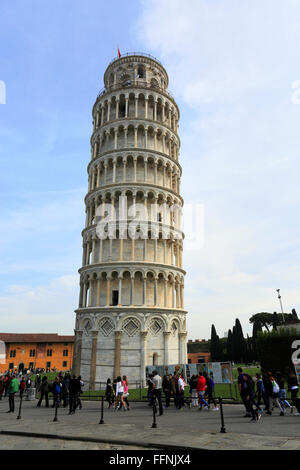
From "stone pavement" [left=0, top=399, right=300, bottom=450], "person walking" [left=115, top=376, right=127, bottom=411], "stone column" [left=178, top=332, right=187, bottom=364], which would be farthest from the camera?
"stone column" [left=178, top=332, right=187, bottom=364]

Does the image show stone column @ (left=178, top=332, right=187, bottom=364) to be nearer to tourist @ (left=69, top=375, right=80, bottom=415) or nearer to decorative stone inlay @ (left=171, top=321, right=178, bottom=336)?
decorative stone inlay @ (left=171, top=321, right=178, bottom=336)

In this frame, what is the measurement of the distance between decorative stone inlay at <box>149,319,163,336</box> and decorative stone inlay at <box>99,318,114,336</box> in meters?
4.21

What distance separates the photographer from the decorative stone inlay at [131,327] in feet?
103

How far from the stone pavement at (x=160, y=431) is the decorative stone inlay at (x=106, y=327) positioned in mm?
17645

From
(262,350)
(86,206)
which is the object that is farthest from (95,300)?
(262,350)

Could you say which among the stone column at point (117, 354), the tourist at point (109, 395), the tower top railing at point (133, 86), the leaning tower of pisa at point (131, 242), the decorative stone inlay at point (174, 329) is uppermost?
the tower top railing at point (133, 86)

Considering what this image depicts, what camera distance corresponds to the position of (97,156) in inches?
1538

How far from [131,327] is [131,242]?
9.39m

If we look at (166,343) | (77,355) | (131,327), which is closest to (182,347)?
(166,343)

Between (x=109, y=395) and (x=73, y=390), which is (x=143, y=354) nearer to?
(x=109, y=395)

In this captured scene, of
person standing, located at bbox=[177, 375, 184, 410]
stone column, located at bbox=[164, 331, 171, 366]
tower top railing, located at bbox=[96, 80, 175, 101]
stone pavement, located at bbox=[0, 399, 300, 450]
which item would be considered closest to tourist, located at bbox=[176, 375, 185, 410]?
person standing, located at bbox=[177, 375, 184, 410]

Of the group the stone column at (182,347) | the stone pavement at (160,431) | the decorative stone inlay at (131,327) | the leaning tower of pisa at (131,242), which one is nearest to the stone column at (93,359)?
the leaning tower of pisa at (131,242)

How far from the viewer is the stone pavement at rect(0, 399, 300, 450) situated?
8516 mm

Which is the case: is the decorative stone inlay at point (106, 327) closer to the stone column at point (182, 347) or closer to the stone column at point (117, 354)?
the stone column at point (117, 354)
